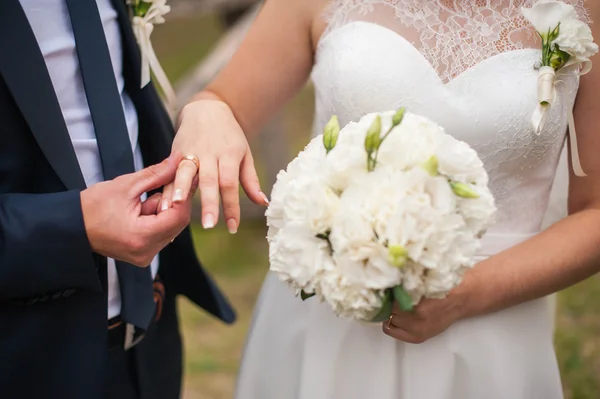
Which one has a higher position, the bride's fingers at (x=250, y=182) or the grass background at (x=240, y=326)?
the bride's fingers at (x=250, y=182)

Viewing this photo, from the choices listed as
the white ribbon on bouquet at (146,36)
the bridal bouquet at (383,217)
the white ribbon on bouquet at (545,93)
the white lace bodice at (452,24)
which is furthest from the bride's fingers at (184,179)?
the white ribbon on bouquet at (545,93)

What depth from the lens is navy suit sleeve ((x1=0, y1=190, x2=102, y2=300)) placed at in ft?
4.82

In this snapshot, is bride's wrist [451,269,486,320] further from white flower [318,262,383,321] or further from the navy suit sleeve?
the navy suit sleeve

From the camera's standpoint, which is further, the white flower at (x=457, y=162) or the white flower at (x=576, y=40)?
the white flower at (x=576, y=40)

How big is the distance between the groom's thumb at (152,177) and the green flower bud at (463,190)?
627 mm

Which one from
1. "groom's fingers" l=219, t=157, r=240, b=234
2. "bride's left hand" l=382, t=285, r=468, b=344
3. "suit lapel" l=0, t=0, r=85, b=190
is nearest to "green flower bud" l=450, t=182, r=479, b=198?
"bride's left hand" l=382, t=285, r=468, b=344

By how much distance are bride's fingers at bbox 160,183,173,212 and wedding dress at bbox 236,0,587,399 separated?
53cm

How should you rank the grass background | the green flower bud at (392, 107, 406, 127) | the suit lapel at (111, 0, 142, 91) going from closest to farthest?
the green flower bud at (392, 107, 406, 127) → the suit lapel at (111, 0, 142, 91) → the grass background

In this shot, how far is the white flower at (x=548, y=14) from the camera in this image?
5.55ft

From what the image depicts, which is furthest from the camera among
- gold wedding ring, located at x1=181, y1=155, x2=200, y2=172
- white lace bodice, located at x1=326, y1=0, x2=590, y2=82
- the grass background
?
the grass background

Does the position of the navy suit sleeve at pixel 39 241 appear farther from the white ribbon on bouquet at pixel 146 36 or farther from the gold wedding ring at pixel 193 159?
the white ribbon on bouquet at pixel 146 36

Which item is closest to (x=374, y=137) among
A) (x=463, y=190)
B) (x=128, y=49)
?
(x=463, y=190)

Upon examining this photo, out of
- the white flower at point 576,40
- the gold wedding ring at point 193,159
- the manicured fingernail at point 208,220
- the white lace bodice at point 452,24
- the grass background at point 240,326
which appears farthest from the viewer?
the grass background at point 240,326

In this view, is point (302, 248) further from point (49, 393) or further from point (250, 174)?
point (49, 393)
